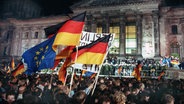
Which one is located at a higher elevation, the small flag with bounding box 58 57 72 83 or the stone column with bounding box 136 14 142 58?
the stone column with bounding box 136 14 142 58

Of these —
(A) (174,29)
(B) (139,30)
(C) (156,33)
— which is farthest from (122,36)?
(A) (174,29)

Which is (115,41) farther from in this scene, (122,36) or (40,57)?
(40,57)

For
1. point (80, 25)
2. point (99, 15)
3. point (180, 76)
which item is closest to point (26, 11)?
point (99, 15)

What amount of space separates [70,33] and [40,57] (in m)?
1.37

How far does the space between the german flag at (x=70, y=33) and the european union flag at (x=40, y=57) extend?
0.39 meters

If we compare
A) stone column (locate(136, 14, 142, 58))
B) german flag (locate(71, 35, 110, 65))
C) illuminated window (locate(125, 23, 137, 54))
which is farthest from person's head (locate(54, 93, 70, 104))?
illuminated window (locate(125, 23, 137, 54))

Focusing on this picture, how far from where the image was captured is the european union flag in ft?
20.4

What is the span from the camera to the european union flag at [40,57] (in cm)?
621

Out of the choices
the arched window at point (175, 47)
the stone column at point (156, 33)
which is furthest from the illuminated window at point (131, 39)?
the arched window at point (175, 47)

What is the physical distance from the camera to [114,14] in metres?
27.2

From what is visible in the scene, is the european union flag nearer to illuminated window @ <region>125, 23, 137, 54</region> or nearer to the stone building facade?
the stone building facade

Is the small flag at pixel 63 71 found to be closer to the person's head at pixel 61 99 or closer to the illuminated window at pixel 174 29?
the person's head at pixel 61 99

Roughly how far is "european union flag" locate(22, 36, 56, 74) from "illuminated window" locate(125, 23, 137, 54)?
20896 mm

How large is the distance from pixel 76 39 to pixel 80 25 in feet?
1.79
